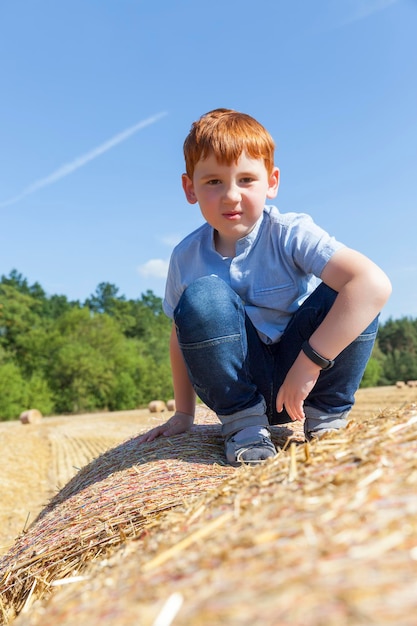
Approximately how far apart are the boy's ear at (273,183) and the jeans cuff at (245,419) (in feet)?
2.82

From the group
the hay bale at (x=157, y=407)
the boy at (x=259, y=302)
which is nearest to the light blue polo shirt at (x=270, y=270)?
the boy at (x=259, y=302)

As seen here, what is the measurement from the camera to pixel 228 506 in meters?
1.11

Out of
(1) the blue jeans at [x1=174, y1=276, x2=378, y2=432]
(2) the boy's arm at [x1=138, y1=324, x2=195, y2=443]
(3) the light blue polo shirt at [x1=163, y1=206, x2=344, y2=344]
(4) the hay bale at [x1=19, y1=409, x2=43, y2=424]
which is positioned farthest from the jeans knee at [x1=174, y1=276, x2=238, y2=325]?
(4) the hay bale at [x1=19, y1=409, x2=43, y2=424]

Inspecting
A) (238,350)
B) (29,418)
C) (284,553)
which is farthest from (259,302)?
(29,418)

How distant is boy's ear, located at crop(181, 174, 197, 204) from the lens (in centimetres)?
250

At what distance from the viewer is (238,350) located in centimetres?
227

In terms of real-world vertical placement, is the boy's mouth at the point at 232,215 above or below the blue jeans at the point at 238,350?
above

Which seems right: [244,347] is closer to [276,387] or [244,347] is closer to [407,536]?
[276,387]

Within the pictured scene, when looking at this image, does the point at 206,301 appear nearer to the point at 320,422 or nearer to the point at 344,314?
the point at 344,314

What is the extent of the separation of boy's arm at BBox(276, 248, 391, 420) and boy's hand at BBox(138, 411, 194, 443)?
72cm

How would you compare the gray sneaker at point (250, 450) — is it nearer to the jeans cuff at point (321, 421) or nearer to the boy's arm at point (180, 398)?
the jeans cuff at point (321, 421)

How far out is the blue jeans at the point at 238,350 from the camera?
2209mm

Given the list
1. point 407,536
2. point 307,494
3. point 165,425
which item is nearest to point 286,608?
point 407,536

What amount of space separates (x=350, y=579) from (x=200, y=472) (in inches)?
51.9
